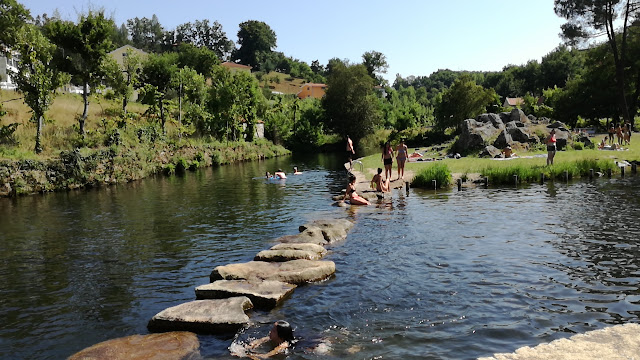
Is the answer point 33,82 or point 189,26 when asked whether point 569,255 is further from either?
point 189,26

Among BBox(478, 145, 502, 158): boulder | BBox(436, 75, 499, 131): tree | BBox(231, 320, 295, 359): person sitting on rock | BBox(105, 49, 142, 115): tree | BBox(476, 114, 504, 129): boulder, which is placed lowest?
BBox(231, 320, 295, 359): person sitting on rock

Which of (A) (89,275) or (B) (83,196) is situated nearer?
(A) (89,275)

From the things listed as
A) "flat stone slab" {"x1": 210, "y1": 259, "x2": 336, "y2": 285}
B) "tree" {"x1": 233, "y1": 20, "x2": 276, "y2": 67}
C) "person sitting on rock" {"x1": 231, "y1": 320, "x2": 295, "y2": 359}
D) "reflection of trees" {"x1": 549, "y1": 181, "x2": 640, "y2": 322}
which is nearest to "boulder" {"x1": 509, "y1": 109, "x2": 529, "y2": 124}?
"reflection of trees" {"x1": 549, "y1": 181, "x2": 640, "y2": 322}

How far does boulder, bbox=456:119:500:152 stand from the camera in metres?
44.7

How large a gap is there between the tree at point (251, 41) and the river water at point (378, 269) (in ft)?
550

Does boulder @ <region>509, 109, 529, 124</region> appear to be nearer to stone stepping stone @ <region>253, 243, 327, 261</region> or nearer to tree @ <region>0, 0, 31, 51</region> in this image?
stone stepping stone @ <region>253, 243, 327, 261</region>

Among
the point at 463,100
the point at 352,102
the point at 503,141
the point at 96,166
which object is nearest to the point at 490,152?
the point at 503,141

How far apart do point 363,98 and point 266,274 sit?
252 feet

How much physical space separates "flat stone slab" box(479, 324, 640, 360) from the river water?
1.48ft

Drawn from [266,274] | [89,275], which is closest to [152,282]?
[89,275]

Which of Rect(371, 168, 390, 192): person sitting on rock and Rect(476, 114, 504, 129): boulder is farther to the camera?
Rect(476, 114, 504, 129): boulder

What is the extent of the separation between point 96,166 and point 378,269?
34.9 m

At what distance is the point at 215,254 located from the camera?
1722cm

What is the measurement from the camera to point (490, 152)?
41031 mm
